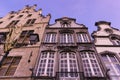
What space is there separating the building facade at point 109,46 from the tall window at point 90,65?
660 millimetres

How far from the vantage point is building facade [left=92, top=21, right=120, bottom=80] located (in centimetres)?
1149

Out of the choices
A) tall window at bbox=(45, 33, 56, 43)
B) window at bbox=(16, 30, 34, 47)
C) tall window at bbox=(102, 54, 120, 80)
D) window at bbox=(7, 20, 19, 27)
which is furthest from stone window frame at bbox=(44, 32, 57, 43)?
window at bbox=(7, 20, 19, 27)

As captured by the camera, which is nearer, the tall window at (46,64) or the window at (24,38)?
the tall window at (46,64)

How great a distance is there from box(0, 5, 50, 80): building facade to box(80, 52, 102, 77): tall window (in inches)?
130

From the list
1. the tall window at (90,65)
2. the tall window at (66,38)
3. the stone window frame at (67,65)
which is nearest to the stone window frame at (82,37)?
the tall window at (66,38)

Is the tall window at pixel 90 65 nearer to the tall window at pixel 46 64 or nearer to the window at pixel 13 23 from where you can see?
the tall window at pixel 46 64

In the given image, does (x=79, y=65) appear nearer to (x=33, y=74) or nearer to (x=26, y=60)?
(x=33, y=74)

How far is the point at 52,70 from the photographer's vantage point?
10.9 m

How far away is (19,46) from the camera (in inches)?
551

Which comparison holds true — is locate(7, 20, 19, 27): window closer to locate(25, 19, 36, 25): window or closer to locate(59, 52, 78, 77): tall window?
locate(25, 19, 36, 25): window

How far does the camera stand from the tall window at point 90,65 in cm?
1057

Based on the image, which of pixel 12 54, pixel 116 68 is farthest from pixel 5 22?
pixel 116 68

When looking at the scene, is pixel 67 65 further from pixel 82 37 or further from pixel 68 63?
pixel 82 37

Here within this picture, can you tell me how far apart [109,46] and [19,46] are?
6.99 metres
